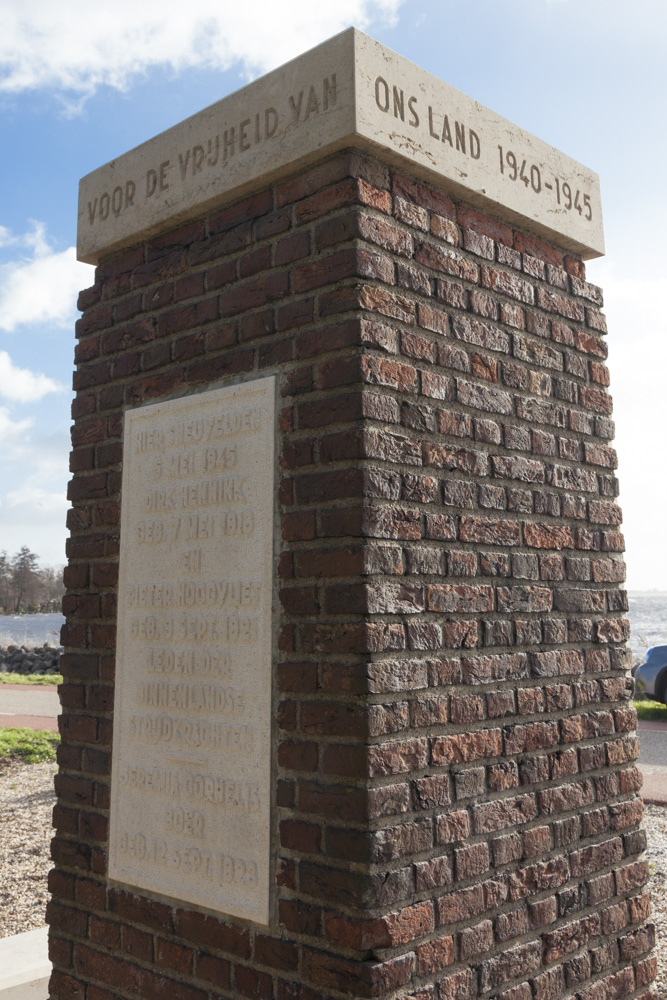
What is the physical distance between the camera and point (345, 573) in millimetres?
2320

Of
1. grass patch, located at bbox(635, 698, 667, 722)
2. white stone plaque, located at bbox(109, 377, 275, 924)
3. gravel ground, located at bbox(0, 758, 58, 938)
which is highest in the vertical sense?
white stone plaque, located at bbox(109, 377, 275, 924)

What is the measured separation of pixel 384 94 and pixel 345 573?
1426 millimetres

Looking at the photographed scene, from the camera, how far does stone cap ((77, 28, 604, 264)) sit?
2553 mm

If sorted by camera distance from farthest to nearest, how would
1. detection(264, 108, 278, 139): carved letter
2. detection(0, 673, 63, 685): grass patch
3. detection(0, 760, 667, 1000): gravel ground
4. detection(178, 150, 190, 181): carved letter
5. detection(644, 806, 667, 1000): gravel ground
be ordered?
detection(0, 673, 63, 685): grass patch < detection(0, 760, 667, 1000): gravel ground < detection(644, 806, 667, 1000): gravel ground < detection(178, 150, 190, 181): carved letter < detection(264, 108, 278, 139): carved letter

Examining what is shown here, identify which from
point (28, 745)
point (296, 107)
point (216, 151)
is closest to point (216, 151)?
point (216, 151)

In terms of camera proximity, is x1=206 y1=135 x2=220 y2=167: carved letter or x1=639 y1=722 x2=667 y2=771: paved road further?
x1=639 y1=722 x2=667 y2=771: paved road

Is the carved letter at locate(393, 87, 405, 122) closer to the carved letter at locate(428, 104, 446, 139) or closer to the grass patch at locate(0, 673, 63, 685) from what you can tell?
the carved letter at locate(428, 104, 446, 139)

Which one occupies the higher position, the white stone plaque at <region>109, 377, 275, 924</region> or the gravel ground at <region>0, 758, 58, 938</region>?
the white stone plaque at <region>109, 377, 275, 924</region>

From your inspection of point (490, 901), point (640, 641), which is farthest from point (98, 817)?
point (640, 641)

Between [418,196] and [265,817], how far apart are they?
74.2 inches

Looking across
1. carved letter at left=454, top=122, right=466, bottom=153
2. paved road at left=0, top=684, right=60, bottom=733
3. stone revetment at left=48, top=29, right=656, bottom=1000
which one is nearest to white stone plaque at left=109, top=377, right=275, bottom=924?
stone revetment at left=48, top=29, right=656, bottom=1000

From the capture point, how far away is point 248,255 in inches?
108

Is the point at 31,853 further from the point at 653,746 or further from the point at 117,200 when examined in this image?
the point at 653,746

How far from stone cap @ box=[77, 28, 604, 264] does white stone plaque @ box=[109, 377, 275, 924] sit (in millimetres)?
703
